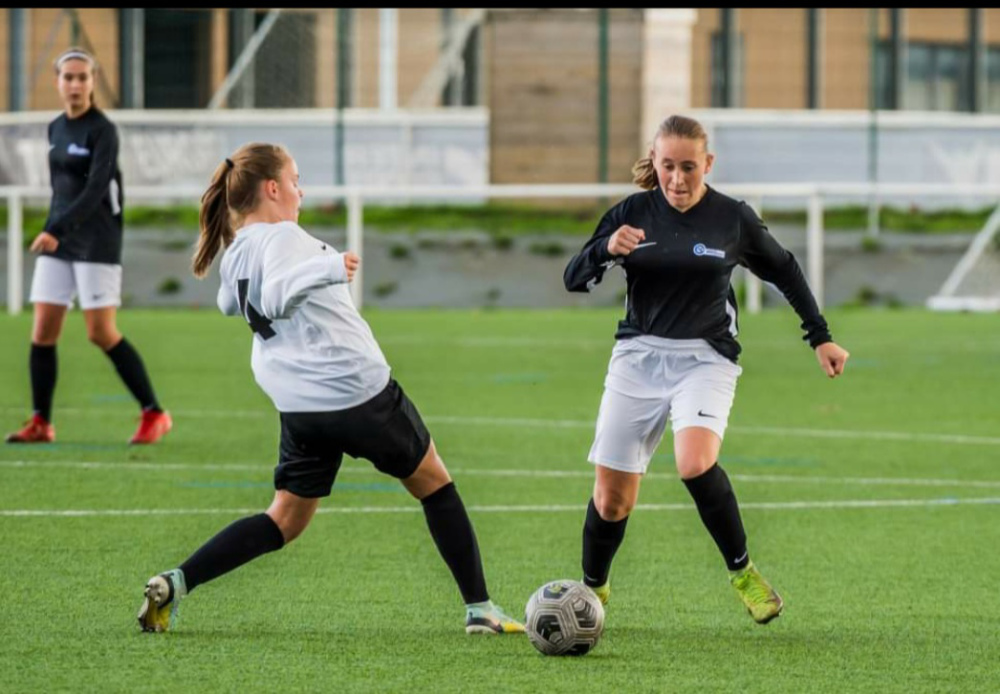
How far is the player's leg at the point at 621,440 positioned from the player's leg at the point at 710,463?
0.10m

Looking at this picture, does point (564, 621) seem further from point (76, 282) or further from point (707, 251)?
point (76, 282)

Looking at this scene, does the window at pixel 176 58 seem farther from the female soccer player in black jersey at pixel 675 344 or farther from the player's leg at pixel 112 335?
the female soccer player in black jersey at pixel 675 344

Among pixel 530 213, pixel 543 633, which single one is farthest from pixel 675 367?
pixel 530 213

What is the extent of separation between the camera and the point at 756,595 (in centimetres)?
652

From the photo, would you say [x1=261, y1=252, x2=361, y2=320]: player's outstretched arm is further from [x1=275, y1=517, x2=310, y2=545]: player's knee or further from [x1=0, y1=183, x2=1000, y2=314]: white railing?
[x1=0, y1=183, x2=1000, y2=314]: white railing

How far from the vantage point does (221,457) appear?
1111 centimetres

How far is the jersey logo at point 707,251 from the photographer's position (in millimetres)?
6754

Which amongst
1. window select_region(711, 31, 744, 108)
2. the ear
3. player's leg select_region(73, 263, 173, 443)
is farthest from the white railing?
the ear

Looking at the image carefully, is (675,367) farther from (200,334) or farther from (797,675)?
(200,334)

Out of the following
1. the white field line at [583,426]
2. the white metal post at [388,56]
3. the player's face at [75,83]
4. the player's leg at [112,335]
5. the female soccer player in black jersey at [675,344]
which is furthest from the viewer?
the white metal post at [388,56]

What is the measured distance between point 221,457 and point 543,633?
525cm

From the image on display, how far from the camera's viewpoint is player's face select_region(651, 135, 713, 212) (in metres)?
6.69

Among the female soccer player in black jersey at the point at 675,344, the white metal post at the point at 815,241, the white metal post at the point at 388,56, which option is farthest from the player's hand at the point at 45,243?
the white metal post at the point at 388,56

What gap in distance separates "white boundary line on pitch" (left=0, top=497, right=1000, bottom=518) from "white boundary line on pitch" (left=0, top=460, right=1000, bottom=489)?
0.61m
